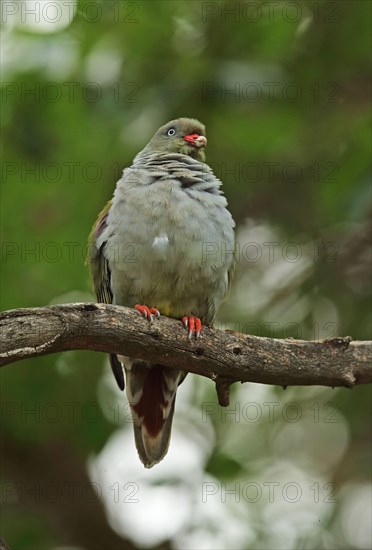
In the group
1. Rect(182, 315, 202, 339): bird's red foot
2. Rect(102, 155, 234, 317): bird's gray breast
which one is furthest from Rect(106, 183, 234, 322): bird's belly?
Rect(182, 315, 202, 339): bird's red foot

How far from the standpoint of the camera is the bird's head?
543cm

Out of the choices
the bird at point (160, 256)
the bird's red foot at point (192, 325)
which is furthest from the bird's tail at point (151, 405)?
the bird's red foot at point (192, 325)

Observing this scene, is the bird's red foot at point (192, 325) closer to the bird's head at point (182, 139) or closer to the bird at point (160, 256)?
the bird at point (160, 256)

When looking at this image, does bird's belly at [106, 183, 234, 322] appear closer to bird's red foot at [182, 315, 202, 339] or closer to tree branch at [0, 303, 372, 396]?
bird's red foot at [182, 315, 202, 339]

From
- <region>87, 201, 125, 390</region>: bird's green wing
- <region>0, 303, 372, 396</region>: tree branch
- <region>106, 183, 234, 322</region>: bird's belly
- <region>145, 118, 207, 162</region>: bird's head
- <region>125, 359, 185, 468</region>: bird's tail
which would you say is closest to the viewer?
<region>0, 303, 372, 396</region>: tree branch

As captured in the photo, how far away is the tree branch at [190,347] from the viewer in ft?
11.9

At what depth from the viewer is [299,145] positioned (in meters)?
→ 6.44

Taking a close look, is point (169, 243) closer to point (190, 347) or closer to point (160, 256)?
point (160, 256)

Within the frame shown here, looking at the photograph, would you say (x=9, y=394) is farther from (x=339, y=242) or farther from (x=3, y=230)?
(x=339, y=242)

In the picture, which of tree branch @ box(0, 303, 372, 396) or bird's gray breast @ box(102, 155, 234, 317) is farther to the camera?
bird's gray breast @ box(102, 155, 234, 317)

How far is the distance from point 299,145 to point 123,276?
7.21ft

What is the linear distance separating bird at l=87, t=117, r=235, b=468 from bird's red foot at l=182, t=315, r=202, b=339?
1cm

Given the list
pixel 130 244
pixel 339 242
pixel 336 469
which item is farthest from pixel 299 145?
pixel 336 469

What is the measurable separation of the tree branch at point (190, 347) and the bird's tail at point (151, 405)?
913 millimetres
